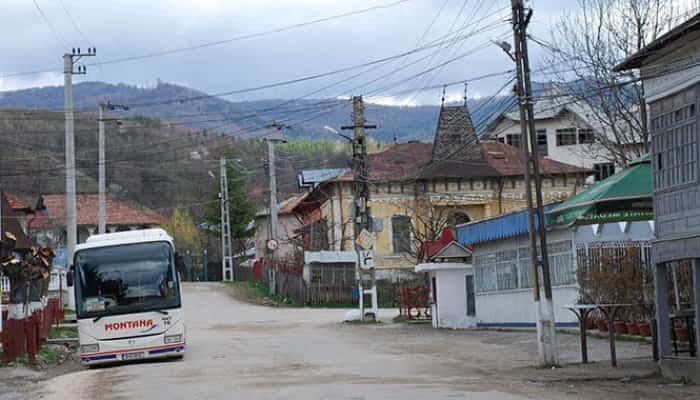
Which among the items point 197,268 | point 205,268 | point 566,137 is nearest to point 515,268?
point 566,137

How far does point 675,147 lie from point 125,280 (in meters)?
13.7

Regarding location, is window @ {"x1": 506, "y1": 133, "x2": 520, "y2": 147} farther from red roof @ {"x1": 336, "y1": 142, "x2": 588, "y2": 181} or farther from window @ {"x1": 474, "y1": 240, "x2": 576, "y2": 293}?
window @ {"x1": 474, "y1": 240, "x2": 576, "y2": 293}

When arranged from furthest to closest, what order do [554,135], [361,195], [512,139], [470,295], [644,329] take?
[554,135] → [512,139] → [361,195] → [470,295] → [644,329]

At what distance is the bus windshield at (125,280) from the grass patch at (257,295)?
106 ft

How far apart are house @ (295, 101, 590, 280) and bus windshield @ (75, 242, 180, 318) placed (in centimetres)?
3508

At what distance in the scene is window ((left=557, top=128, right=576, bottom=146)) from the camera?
8012 cm

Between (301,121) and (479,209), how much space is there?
51.6 feet

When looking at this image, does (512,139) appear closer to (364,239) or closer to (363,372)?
(364,239)

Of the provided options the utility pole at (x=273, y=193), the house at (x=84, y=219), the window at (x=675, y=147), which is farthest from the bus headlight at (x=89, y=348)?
the house at (x=84, y=219)

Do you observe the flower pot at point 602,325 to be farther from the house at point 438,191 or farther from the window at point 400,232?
the window at point 400,232

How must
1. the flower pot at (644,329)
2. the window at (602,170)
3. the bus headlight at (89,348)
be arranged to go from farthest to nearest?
the window at (602,170), the flower pot at (644,329), the bus headlight at (89,348)

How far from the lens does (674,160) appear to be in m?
19.2

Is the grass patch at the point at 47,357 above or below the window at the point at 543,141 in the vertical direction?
below

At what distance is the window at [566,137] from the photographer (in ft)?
263
